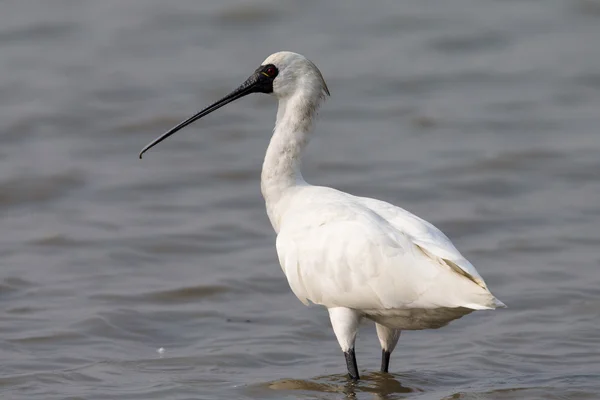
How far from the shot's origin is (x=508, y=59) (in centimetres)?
1555

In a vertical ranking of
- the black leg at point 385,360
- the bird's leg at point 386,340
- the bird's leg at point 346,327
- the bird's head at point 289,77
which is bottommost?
the black leg at point 385,360

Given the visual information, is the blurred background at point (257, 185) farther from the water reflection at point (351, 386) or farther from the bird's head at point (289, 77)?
the bird's head at point (289, 77)

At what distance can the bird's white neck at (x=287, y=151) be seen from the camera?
8.19m

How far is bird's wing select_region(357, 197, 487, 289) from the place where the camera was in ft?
23.0

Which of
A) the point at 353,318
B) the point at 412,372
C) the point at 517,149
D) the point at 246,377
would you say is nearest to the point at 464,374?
the point at 412,372

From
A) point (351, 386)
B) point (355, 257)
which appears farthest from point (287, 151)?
point (351, 386)

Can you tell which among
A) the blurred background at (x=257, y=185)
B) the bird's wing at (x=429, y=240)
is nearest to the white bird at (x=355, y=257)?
the bird's wing at (x=429, y=240)

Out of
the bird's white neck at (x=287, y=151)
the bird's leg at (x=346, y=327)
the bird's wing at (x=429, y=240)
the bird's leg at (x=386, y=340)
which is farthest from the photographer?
the bird's white neck at (x=287, y=151)

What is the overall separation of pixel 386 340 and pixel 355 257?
714mm

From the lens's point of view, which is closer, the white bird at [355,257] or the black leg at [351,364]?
the white bird at [355,257]

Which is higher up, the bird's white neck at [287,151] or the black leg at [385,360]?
the bird's white neck at [287,151]

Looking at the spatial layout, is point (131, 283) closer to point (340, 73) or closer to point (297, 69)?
point (297, 69)

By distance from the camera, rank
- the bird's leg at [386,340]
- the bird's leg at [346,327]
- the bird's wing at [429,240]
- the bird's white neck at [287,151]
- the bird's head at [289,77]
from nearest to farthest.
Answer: the bird's wing at [429,240], the bird's leg at [346,327], the bird's leg at [386,340], the bird's white neck at [287,151], the bird's head at [289,77]

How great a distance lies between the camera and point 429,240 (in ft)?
24.0
